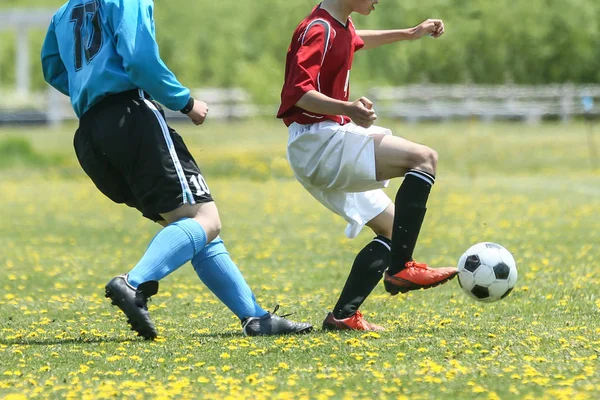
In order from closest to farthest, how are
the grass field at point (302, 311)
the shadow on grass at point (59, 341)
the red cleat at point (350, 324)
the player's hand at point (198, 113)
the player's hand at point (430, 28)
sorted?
the grass field at point (302, 311)
the player's hand at point (198, 113)
the shadow on grass at point (59, 341)
the red cleat at point (350, 324)
the player's hand at point (430, 28)

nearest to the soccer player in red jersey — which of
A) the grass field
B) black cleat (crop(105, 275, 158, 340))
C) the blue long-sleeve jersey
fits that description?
the grass field

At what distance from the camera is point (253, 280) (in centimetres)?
902

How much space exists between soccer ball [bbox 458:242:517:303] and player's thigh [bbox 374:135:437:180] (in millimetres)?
655

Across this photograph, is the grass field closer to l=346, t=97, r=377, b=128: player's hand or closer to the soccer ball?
the soccer ball

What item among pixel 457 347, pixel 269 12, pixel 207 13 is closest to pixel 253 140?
pixel 269 12

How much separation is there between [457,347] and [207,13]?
148ft

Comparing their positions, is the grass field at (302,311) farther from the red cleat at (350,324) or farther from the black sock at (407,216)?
the black sock at (407,216)

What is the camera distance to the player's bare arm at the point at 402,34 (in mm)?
6605

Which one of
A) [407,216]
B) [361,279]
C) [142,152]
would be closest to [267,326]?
[361,279]

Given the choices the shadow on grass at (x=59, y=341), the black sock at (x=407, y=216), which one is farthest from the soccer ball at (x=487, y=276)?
the shadow on grass at (x=59, y=341)

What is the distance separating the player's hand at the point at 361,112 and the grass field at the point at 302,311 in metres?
1.16

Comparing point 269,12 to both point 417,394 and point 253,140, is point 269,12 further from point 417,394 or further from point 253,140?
point 417,394

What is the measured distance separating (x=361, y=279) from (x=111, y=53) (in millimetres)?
1909

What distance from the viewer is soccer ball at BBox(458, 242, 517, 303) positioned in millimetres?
5988
